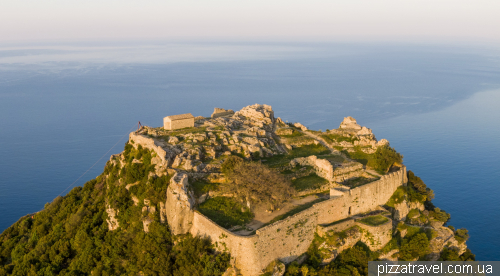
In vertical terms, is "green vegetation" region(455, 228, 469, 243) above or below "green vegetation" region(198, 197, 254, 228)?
below

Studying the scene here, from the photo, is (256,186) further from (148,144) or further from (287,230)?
(148,144)

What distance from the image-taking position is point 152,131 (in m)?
42.3

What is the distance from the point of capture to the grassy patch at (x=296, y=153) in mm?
40984

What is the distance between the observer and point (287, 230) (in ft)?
94.0

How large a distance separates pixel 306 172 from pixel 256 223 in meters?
10.9

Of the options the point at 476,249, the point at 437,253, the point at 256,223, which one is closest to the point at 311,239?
the point at 256,223

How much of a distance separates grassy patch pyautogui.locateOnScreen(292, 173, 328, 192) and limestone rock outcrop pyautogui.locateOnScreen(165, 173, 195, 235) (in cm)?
984

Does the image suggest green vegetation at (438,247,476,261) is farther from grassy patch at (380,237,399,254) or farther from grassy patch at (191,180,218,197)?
grassy patch at (191,180,218,197)

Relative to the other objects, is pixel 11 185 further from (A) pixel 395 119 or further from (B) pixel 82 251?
(A) pixel 395 119

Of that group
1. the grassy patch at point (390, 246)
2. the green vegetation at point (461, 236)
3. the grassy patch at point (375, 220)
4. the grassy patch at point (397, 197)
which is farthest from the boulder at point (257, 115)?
the green vegetation at point (461, 236)

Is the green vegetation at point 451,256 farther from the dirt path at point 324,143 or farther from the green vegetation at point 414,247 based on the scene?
the dirt path at point 324,143

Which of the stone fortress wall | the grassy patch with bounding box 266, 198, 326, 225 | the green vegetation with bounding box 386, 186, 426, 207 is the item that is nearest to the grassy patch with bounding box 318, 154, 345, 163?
the green vegetation with bounding box 386, 186, 426, 207

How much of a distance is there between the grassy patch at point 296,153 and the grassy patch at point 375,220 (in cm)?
1012

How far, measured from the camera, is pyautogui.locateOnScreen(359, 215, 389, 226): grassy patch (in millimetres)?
32969
